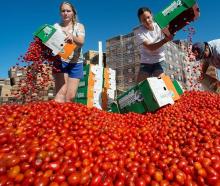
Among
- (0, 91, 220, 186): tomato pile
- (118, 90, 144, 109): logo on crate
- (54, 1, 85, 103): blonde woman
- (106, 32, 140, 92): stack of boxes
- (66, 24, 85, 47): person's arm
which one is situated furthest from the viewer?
(106, 32, 140, 92): stack of boxes

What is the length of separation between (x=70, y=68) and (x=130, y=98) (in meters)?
1.39

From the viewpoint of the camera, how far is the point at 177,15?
16.2ft

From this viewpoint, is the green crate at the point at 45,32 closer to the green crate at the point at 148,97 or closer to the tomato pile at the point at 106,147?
the tomato pile at the point at 106,147

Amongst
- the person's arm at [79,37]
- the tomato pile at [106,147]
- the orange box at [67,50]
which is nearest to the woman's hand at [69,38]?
the person's arm at [79,37]

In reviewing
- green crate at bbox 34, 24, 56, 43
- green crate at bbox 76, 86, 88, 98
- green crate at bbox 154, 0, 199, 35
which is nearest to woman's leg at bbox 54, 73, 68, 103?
green crate at bbox 34, 24, 56, 43

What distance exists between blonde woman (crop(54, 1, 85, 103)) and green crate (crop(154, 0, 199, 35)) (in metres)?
1.54

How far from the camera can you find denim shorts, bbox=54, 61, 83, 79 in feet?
17.5

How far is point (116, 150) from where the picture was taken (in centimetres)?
344

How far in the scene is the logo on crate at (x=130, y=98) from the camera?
5711mm

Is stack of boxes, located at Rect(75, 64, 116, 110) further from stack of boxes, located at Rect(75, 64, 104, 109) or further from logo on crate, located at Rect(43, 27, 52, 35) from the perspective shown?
logo on crate, located at Rect(43, 27, 52, 35)

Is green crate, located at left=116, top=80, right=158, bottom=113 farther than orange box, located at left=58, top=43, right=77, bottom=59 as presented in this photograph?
Yes

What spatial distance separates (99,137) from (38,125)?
0.85m

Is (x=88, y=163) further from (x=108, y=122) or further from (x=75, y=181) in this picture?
(x=108, y=122)

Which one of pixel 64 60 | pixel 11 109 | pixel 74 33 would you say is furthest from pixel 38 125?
pixel 74 33
